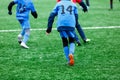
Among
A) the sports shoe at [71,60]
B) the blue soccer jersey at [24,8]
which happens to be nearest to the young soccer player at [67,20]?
the sports shoe at [71,60]

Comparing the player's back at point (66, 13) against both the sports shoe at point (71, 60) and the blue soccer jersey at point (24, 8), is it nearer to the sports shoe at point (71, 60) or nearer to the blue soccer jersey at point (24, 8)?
the sports shoe at point (71, 60)

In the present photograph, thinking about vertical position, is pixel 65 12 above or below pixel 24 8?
above

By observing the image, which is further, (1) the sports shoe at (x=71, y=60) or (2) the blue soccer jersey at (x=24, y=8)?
(2) the blue soccer jersey at (x=24, y=8)

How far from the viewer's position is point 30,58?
962 centimetres

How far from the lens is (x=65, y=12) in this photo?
861cm

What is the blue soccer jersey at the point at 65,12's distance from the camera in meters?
8.59

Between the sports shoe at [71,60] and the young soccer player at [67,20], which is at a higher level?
the young soccer player at [67,20]

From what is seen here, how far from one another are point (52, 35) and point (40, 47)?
242 centimetres

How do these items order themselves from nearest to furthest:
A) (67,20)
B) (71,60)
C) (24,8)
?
(71,60) → (67,20) → (24,8)

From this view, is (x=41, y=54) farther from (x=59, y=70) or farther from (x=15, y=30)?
(x=15, y=30)

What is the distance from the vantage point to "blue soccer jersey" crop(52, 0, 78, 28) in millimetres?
8594

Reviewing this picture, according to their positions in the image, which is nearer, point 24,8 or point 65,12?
point 65,12

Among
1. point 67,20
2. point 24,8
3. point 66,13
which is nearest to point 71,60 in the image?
point 67,20

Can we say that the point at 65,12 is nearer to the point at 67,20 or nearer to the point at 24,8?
the point at 67,20
